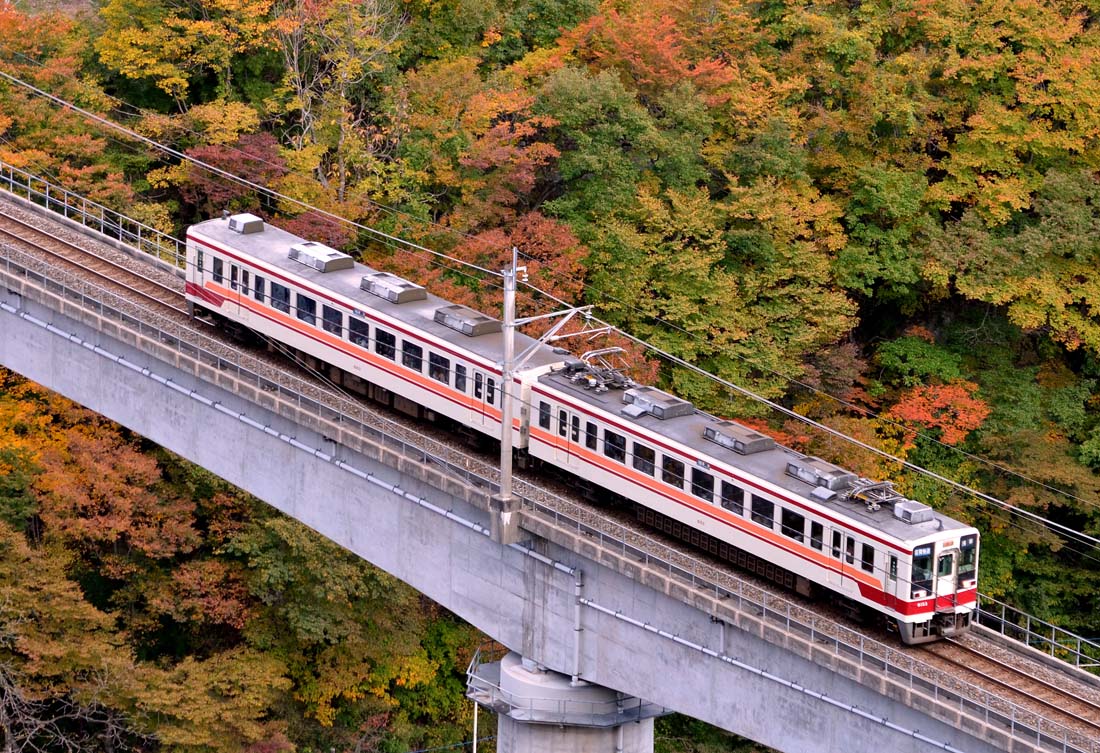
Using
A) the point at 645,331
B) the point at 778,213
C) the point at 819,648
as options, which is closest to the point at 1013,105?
the point at 778,213

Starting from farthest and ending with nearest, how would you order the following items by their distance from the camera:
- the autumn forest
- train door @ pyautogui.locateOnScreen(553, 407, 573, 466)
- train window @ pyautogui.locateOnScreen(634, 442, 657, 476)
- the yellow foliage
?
the yellow foliage → the autumn forest → train door @ pyautogui.locateOnScreen(553, 407, 573, 466) → train window @ pyautogui.locateOnScreen(634, 442, 657, 476)

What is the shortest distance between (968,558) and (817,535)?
2982 millimetres

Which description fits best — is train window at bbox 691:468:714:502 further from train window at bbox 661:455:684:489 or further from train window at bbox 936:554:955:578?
train window at bbox 936:554:955:578

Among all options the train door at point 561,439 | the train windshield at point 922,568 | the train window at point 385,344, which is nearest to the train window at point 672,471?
the train door at point 561,439

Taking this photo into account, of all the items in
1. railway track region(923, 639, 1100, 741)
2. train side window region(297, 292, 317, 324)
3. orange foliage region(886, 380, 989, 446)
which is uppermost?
train side window region(297, 292, 317, 324)

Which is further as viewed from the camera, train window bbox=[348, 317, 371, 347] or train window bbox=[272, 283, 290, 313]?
train window bbox=[272, 283, 290, 313]

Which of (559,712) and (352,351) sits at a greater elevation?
(352,351)

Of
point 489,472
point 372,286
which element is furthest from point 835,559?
point 372,286

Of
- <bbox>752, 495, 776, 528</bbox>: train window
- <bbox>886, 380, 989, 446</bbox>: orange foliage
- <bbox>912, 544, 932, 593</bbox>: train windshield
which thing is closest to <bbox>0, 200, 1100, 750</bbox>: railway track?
<bbox>752, 495, 776, 528</bbox>: train window

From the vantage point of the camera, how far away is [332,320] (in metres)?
43.0

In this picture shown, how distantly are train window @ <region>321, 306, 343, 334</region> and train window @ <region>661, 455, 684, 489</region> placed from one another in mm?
9245

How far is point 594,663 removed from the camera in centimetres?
3831

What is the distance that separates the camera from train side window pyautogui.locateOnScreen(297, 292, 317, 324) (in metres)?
43.3

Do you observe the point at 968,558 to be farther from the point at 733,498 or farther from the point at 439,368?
the point at 439,368
